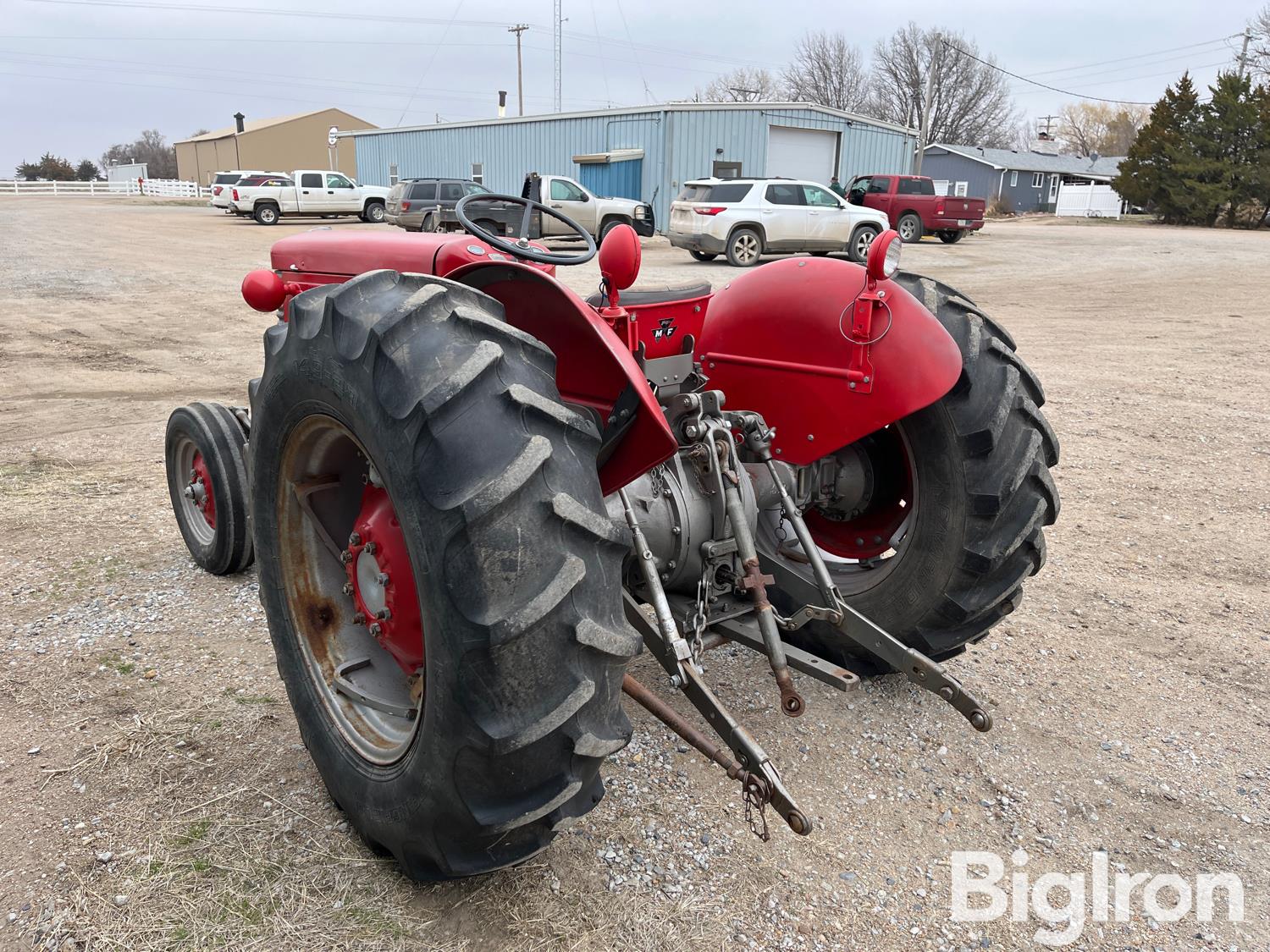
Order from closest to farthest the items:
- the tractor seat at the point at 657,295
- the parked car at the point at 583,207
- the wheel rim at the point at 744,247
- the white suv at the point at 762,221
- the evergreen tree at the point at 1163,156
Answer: the tractor seat at the point at 657,295 → the white suv at the point at 762,221 → the wheel rim at the point at 744,247 → the parked car at the point at 583,207 → the evergreen tree at the point at 1163,156

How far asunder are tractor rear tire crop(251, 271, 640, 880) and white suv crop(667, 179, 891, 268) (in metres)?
17.5

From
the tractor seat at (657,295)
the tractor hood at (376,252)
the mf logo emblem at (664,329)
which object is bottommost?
the mf logo emblem at (664,329)

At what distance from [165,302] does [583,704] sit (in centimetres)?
1352

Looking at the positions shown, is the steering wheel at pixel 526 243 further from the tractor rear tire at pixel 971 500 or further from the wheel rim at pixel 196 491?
the wheel rim at pixel 196 491

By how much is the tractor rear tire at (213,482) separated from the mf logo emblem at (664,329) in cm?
211

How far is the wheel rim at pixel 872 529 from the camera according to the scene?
3.32 meters

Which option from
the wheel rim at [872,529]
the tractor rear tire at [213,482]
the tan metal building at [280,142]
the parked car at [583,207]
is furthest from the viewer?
the tan metal building at [280,142]

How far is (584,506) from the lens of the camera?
1.94 metres

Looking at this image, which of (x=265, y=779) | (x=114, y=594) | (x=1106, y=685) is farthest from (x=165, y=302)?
(x=1106, y=685)

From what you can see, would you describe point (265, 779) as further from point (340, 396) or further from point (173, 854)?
point (340, 396)

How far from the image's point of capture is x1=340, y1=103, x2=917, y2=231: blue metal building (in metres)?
29.0

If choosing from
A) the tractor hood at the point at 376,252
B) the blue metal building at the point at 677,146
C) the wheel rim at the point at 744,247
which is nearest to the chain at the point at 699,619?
the tractor hood at the point at 376,252

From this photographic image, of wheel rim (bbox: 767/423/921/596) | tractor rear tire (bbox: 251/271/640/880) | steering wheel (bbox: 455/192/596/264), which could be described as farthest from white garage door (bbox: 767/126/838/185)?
tractor rear tire (bbox: 251/271/640/880)

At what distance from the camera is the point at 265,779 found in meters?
2.81
